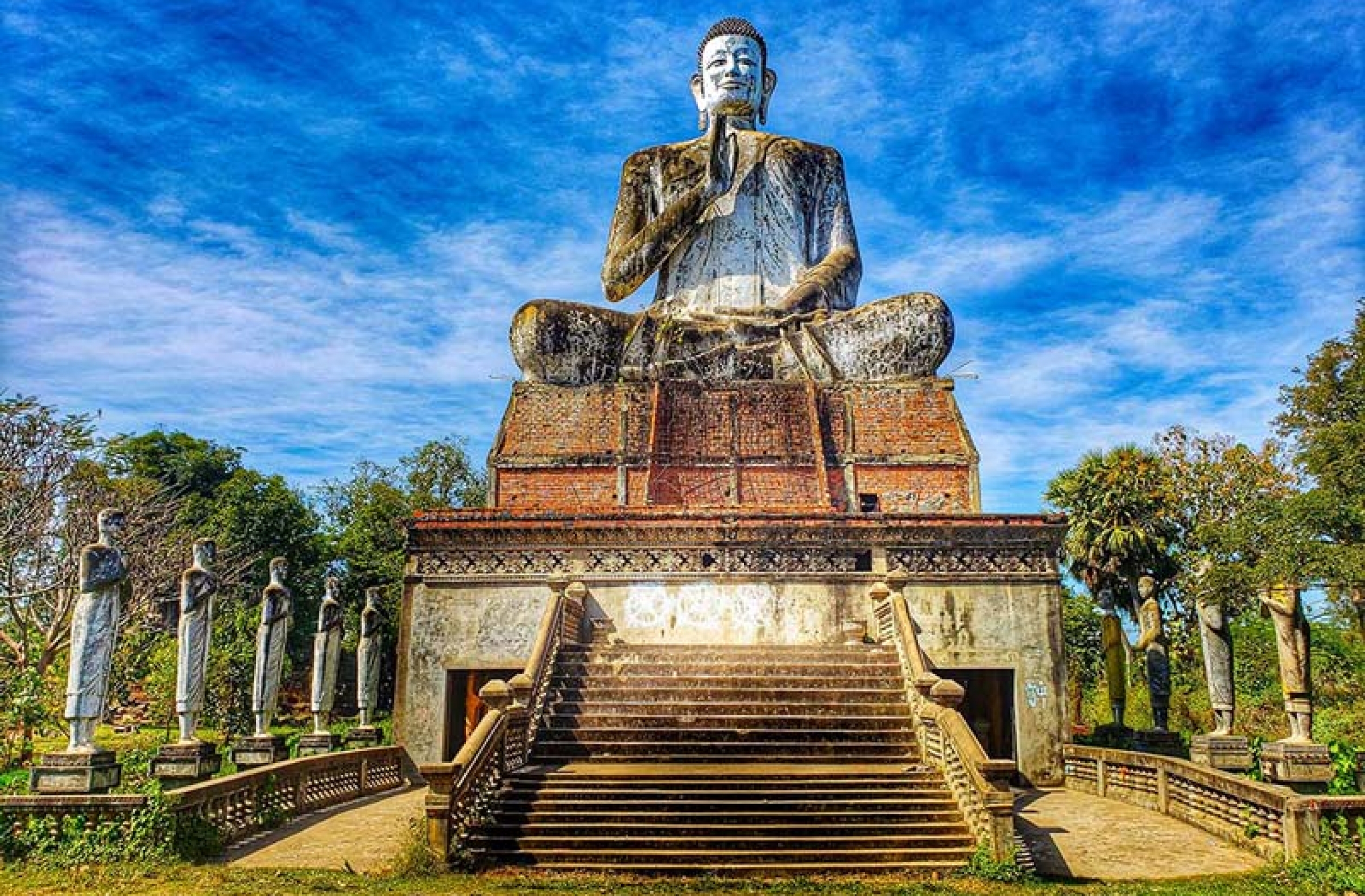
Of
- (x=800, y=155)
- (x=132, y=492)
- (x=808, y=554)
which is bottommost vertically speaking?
(x=808, y=554)

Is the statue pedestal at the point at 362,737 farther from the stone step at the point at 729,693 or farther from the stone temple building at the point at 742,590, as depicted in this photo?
the stone step at the point at 729,693

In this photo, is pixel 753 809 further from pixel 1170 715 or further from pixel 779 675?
pixel 1170 715

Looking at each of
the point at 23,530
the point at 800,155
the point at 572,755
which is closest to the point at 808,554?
the point at 572,755

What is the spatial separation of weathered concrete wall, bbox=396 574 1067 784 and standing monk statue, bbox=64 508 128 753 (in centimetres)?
540

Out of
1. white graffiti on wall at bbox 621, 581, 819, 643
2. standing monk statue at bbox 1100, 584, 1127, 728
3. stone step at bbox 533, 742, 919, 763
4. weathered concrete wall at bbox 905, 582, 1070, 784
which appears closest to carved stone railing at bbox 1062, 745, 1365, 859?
weathered concrete wall at bbox 905, 582, 1070, 784

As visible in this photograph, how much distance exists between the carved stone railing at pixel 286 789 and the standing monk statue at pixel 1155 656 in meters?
10.7

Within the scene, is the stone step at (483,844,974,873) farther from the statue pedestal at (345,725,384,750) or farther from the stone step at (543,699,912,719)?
the statue pedestal at (345,725,384,750)

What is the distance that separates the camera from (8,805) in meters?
8.77

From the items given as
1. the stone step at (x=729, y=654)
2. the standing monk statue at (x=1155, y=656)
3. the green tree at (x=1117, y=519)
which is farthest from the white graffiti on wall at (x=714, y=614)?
the green tree at (x=1117, y=519)

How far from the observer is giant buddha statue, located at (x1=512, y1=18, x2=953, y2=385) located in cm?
1922

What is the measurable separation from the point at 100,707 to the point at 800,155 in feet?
58.2

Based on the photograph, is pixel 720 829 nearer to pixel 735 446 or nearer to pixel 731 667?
pixel 731 667

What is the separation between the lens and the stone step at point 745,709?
1191cm

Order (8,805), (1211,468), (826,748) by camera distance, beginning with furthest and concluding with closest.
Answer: (1211,468), (826,748), (8,805)
